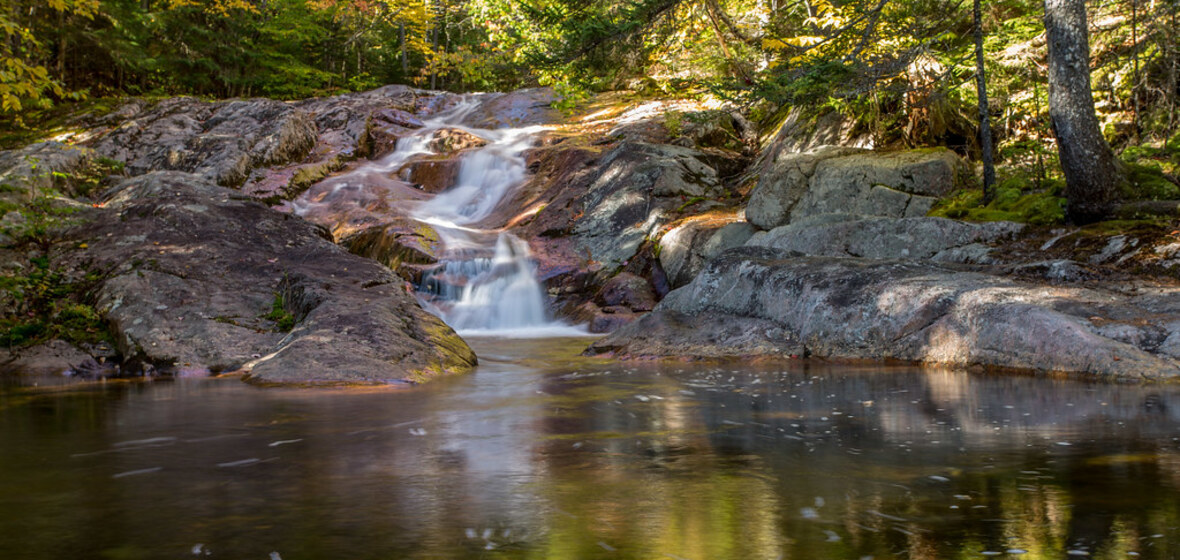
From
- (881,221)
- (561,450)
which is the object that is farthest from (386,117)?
(561,450)

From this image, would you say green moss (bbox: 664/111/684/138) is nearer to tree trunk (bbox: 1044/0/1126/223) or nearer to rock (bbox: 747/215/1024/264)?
rock (bbox: 747/215/1024/264)

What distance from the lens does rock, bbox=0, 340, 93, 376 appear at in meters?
7.33

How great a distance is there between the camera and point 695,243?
12.9 metres

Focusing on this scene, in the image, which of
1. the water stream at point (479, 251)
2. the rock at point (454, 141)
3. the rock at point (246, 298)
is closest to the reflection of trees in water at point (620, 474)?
the rock at point (246, 298)

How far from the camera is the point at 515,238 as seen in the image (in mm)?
15172

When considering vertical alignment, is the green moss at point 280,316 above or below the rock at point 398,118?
below

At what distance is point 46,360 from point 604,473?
694 centimetres

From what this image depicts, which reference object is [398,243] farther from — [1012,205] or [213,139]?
[1012,205]

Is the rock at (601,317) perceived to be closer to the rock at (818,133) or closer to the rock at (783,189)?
the rock at (783,189)

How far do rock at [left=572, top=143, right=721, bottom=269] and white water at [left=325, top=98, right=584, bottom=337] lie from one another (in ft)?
5.04

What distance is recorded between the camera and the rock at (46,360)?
733 centimetres

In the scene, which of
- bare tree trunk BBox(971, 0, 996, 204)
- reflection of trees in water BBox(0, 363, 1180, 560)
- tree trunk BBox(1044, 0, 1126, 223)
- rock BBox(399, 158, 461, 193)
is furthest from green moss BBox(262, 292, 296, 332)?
rock BBox(399, 158, 461, 193)

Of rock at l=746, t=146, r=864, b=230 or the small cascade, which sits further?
the small cascade

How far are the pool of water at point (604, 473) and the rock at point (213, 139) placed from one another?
1416cm
